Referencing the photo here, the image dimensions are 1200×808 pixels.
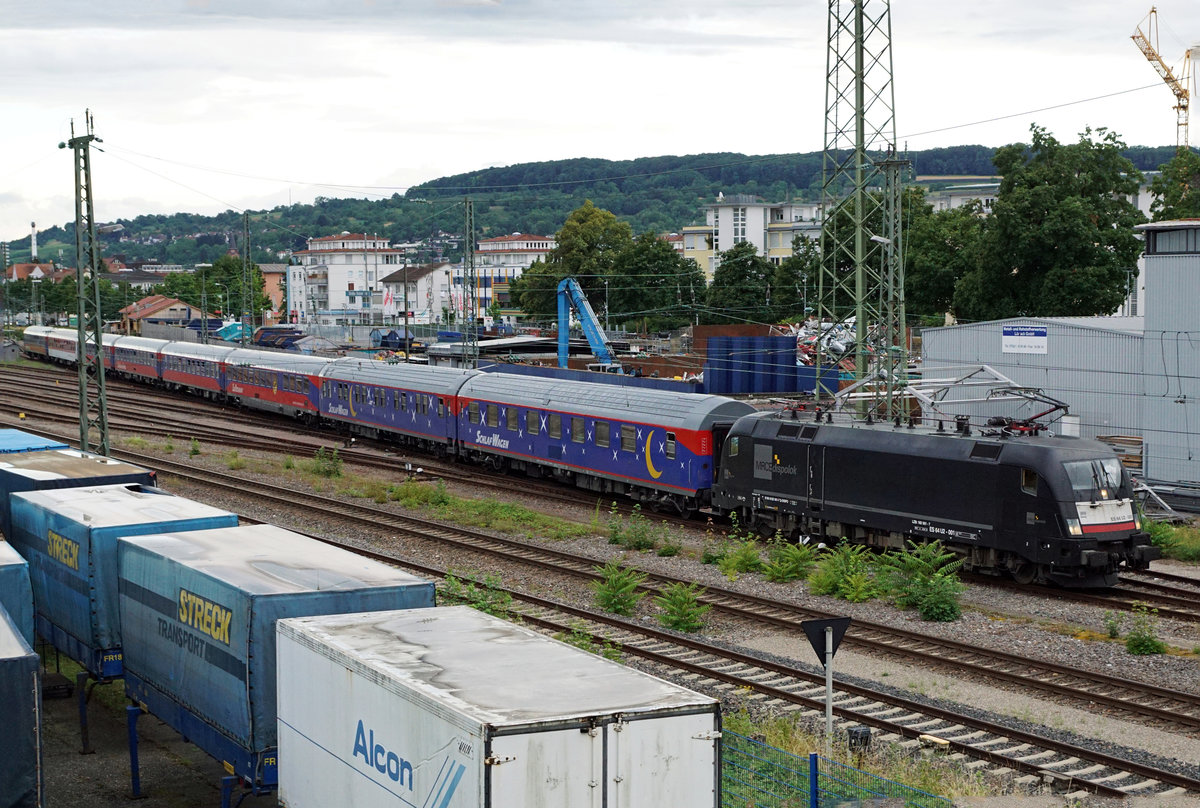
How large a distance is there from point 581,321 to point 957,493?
46.2 m

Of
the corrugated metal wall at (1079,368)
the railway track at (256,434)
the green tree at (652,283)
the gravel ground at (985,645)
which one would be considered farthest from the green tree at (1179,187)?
the railway track at (256,434)

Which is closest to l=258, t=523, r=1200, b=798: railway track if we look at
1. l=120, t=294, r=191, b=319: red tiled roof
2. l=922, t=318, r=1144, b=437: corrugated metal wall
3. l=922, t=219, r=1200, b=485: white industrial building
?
l=922, t=219, r=1200, b=485: white industrial building

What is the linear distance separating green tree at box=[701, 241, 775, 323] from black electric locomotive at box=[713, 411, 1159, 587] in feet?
205

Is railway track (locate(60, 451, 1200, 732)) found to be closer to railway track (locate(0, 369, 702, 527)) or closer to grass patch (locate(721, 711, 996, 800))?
grass patch (locate(721, 711, 996, 800))

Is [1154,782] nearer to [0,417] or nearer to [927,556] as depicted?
[927,556]

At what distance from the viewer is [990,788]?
547 inches

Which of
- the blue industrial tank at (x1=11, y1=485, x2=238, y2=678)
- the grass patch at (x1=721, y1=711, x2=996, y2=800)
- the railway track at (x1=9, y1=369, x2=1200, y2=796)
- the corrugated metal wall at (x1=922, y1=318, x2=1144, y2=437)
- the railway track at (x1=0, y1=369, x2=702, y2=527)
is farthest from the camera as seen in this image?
the corrugated metal wall at (x1=922, y1=318, x2=1144, y2=437)

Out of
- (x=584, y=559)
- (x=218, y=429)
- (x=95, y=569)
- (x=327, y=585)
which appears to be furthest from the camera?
(x=218, y=429)

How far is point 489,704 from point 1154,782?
877 centimetres

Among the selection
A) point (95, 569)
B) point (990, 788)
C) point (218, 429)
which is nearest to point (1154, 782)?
point (990, 788)

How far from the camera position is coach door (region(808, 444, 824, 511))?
28.1 meters

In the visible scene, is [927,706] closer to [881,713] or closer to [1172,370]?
[881,713]

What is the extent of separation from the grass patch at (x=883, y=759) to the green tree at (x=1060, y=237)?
4491cm

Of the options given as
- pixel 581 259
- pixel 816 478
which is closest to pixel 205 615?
pixel 816 478
